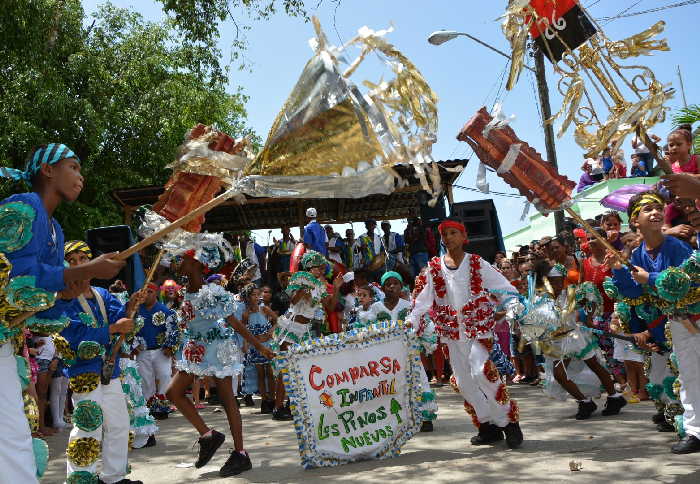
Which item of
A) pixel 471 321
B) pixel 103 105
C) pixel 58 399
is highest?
pixel 103 105

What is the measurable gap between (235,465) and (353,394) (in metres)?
1.16

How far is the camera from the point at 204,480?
5793 mm

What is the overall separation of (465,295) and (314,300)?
2.70m

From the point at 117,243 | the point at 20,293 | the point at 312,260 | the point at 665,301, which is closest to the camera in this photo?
the point at 20,293

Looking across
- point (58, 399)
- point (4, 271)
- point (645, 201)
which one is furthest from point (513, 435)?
point (58, 399)

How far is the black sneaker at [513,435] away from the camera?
5.95 metres

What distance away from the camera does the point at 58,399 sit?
404 inches

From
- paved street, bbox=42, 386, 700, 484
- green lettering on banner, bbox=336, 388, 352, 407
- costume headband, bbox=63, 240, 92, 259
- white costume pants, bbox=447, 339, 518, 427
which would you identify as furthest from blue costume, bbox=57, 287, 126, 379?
white costume pants, bbox=447, 339, 518, 427

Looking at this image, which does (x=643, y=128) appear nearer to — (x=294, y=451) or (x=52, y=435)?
(x=294, y=451)

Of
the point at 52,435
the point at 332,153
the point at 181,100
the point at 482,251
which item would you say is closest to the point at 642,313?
the point at 332,153

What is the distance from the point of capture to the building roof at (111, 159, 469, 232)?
55.6 ft

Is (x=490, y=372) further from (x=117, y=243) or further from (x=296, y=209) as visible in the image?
(x=296, y=209)

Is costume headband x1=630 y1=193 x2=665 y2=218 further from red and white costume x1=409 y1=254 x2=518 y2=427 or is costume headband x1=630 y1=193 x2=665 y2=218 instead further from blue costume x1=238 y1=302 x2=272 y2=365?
blue costume x1=238 y1=302 x2=272 y2=365

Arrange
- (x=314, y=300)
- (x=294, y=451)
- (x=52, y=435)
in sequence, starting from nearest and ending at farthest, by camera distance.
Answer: (x=294, y=451), (x=314, y=300), (x=52, y=435)
